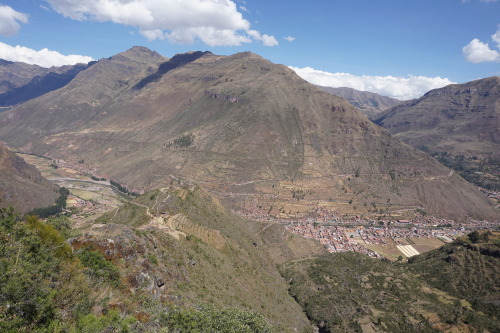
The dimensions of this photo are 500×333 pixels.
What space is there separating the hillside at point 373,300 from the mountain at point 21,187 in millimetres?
118126

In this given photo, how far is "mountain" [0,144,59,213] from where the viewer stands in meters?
122

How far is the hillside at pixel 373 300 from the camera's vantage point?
200ft

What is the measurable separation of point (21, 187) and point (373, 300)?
15601cm

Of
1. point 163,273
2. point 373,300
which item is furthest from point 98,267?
point 373,300

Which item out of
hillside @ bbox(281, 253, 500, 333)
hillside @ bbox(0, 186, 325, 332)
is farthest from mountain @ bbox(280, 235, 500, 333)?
hillside @ bbox(0, 186, 325, 332)

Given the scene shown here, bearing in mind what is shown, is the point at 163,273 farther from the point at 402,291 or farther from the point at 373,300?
the point at 402,291

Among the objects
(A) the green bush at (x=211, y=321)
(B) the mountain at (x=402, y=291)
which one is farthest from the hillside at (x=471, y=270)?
(A) the green bush at (x=211, y=321)

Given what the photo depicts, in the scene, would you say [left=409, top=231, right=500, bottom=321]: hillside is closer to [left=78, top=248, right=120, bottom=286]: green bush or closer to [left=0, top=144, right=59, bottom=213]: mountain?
[left=78, top=248, right=120, bottom=286]: green bush

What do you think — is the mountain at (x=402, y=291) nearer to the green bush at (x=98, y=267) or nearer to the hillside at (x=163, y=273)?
the hillside at (x=163, y=273)

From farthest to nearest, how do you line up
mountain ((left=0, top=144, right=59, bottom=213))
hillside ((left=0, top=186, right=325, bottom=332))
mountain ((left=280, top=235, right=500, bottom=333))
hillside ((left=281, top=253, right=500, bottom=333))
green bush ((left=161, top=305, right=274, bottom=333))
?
mountain ((left=0, top=144, right=59, bottom=213)) < mountain ((left=280, top=235, right=500, bottom=333)) < hillside ((left=281, top=253, right=500, bottom=333)) < green bush ((left=161, top=305, right=274, bottom=333)) < hillside ((left=0, top=186, right=325, bottom=332))

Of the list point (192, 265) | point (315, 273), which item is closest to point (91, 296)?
point (192, 265)

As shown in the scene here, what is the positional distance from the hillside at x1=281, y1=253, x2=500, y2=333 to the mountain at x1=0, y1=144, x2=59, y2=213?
118126 mm

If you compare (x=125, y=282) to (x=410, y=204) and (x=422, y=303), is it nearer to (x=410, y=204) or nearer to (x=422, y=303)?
(x=422, y=303)

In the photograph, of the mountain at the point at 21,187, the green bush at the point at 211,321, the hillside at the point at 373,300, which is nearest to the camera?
the green bush at the point at 211,321
